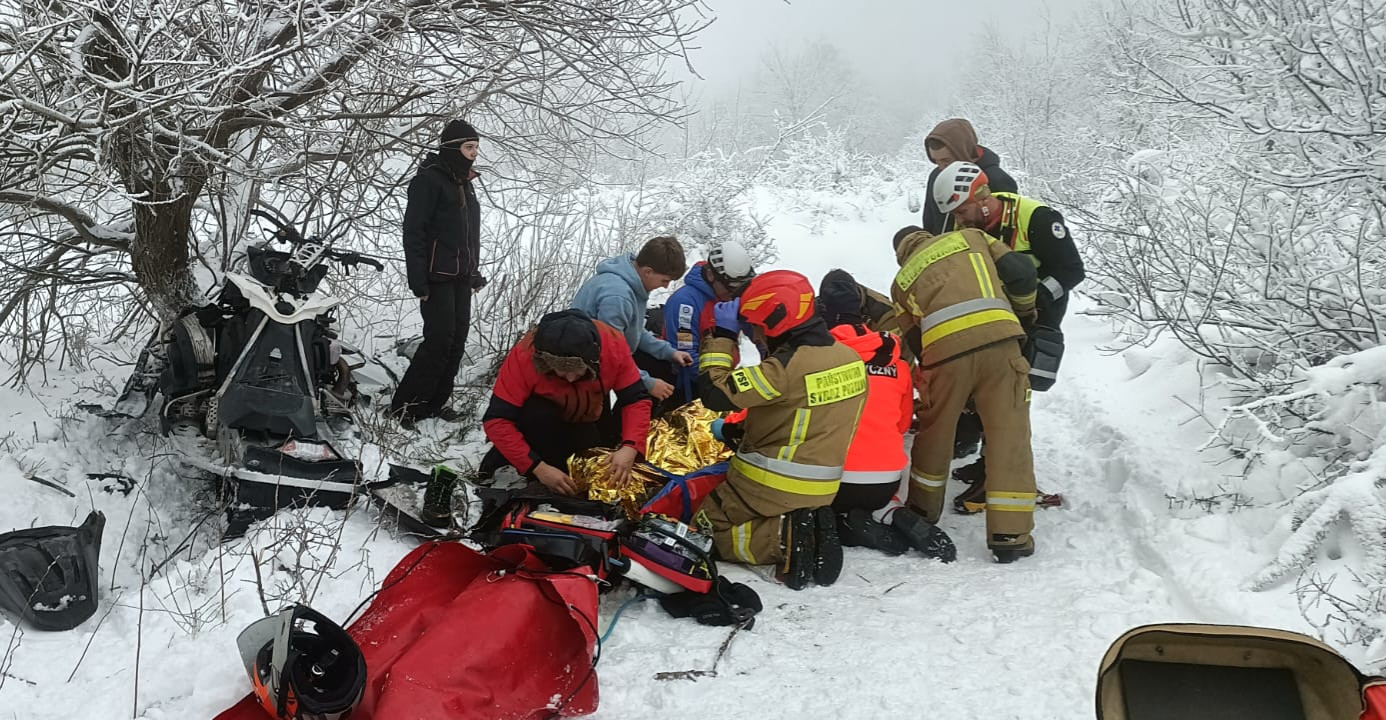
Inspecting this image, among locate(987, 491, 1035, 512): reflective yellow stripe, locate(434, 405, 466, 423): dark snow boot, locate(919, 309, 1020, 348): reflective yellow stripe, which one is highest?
locate(919, 309, 1020, 348): reflective yellow stripe

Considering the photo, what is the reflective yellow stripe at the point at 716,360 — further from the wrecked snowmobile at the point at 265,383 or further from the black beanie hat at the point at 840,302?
the wrecked snowmobile at the point at 265,383

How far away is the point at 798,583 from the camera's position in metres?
3.38

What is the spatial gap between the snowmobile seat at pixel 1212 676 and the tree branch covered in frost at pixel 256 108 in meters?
3.14

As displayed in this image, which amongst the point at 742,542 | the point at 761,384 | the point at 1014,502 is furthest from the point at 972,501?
the point at 761,384

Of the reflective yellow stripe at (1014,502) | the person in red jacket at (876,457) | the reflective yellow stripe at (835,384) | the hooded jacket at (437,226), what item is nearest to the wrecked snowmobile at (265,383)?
the hooded jacket at (437,226)

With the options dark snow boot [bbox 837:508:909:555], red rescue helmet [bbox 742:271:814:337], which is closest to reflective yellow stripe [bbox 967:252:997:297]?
red rescue helmet [bbox 742:271:814:337]

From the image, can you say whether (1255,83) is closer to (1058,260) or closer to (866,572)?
(1058,260)

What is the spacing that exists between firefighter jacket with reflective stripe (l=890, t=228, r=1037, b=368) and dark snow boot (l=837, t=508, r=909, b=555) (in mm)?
791

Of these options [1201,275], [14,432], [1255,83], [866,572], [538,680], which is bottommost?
[866,572]

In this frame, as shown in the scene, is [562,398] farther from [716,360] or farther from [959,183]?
Answer: [959,183]

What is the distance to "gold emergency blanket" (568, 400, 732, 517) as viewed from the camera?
365cm

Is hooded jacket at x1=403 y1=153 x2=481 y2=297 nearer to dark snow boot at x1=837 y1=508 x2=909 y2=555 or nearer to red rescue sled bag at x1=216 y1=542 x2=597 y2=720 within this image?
red rescue sled bag at x1=216 y1=542 x2=597 y2=720

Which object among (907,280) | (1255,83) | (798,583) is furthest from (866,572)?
(1255,83)

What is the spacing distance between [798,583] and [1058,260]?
6.73 feet
